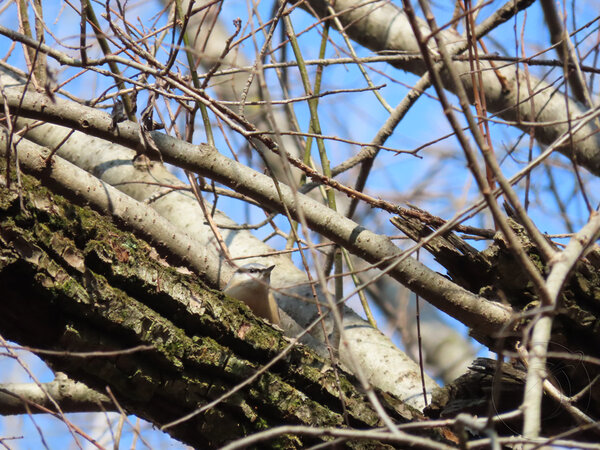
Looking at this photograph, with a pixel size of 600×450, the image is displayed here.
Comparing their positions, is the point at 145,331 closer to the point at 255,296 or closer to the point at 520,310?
the point at 255,296

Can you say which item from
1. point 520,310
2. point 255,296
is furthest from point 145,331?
point 520,310

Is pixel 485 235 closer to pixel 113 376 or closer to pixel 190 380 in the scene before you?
pixel 190 380

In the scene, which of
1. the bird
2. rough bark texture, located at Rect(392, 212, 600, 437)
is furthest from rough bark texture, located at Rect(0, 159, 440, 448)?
the bird

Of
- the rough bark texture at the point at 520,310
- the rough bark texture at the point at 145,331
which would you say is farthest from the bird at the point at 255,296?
the rough bark texture at the point at 520,310

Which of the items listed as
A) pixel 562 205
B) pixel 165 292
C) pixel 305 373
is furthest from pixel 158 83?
pixel 562 205

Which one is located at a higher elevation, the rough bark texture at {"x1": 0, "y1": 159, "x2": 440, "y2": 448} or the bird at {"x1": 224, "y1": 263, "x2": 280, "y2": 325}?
the bird at {"x1": 224, "y1": 263, "x2": 280, "y2": 325}

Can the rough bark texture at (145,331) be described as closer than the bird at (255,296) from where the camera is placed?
Yes

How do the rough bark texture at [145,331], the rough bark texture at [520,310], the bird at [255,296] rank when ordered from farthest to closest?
the bird at [255,296], the rough bark texture at [520,310], the rough bark texture at [145,331]

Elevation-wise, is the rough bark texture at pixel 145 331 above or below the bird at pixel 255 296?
below

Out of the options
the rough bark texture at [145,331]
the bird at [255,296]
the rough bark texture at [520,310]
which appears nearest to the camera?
the rough bark texture at [145,331]

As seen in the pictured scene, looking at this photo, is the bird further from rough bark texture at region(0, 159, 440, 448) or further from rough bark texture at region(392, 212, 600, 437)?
rough bark texture at region(392, 212, 600, 437)

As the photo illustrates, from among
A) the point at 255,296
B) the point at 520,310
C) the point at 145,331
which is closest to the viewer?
the point at 145,331

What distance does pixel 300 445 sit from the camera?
6.97ft

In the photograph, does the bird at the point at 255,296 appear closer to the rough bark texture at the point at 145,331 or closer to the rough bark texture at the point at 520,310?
the rough bark texture at the point at 145,331
